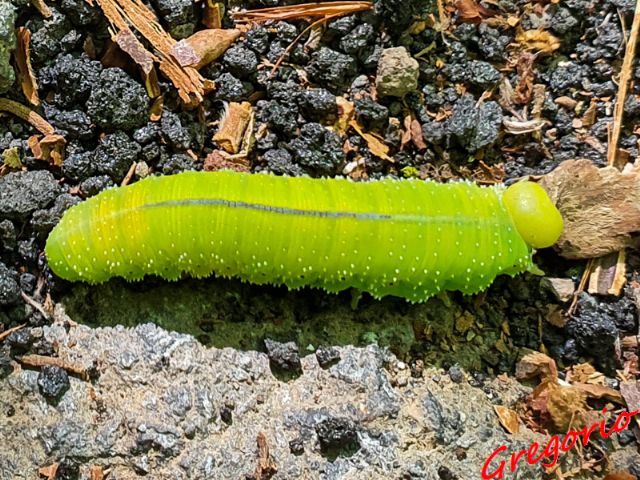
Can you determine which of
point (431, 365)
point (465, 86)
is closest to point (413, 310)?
point (431, 365)

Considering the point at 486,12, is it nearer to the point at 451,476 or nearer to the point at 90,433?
the point at 451,476

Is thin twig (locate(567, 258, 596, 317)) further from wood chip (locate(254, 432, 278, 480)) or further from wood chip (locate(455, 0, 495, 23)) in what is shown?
wood chip (locate(254, 432, 278, 480))

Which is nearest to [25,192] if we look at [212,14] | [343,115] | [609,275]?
A: [212,14]

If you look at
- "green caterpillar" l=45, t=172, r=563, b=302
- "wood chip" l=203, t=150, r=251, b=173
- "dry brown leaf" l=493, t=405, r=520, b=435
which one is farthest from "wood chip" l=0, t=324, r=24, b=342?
"dry brown leaf" l=493, t=405, r=520, b=435

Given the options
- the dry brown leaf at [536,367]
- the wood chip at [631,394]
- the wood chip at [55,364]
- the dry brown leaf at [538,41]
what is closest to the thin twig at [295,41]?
the dry brown leaf at [538,41]

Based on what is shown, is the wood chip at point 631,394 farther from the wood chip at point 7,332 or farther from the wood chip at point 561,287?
the wood chip at point 7,332

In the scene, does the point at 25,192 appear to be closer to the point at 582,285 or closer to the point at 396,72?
the point at 396,72
